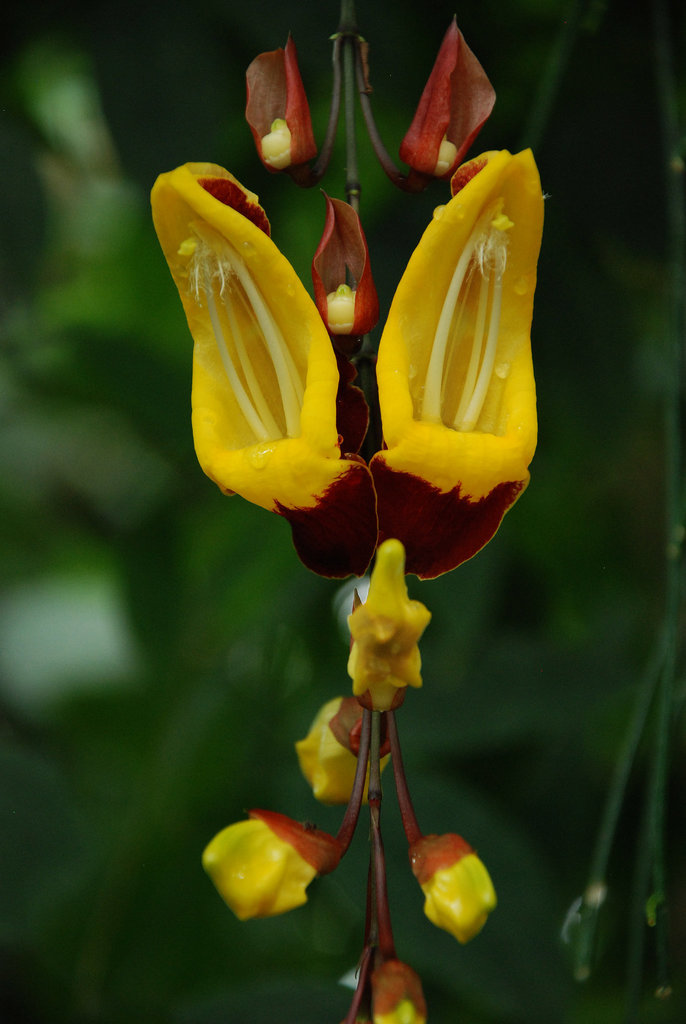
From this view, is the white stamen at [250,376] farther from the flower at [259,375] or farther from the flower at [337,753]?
the flower at [337,753]

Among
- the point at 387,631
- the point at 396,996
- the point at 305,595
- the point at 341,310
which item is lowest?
the point at 305,595

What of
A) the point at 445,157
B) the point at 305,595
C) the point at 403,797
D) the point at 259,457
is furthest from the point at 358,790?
the point at 305,595

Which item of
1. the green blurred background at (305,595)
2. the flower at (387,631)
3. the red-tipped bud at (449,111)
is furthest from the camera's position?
the green blurred background at (305,595)

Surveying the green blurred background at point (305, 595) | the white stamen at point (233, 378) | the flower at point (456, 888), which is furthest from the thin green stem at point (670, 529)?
the white stamen at point (233, 378)

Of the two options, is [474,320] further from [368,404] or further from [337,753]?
[337,753]

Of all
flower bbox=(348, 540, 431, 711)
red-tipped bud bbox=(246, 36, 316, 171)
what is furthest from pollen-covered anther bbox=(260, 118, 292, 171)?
flower bbox=(348, 540, 431, 711)

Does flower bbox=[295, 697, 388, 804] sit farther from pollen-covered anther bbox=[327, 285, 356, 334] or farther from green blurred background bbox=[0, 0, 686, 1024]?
green blurred background bbox=[0, 0, 686, 1024]
